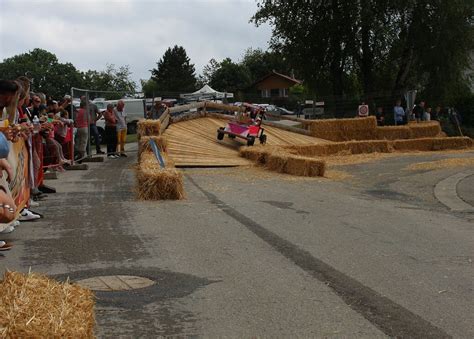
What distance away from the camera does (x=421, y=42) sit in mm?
35344

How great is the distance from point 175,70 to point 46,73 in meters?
26.6

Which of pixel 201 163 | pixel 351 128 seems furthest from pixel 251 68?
pixel 201 163

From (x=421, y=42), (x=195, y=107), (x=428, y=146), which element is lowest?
(x=428, y=146)

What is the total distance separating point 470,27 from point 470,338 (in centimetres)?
3513

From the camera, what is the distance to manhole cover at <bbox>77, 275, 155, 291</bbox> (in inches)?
226

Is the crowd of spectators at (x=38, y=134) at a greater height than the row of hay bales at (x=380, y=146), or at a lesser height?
greater

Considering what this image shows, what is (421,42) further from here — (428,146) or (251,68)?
(251,68)

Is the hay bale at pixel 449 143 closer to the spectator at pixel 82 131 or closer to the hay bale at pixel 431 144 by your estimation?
the hay bale at pixel 431 144

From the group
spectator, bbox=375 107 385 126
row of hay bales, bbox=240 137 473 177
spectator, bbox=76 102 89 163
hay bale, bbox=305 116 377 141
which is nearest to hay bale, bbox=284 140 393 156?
row of hay bales, bbox=240 137 473 177

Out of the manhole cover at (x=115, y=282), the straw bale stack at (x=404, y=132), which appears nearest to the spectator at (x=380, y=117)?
the straw bale stack at (x=404, y=132)

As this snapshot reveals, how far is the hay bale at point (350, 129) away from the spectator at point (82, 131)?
37.2 ft

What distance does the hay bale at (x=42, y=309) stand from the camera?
3.30 meters

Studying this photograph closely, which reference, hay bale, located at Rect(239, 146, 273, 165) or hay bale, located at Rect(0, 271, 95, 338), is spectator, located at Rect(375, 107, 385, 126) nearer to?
hay bale, located at Rect(239, 146, 273, 165)

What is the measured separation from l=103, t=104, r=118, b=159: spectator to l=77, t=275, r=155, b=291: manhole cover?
14605 millimetres
